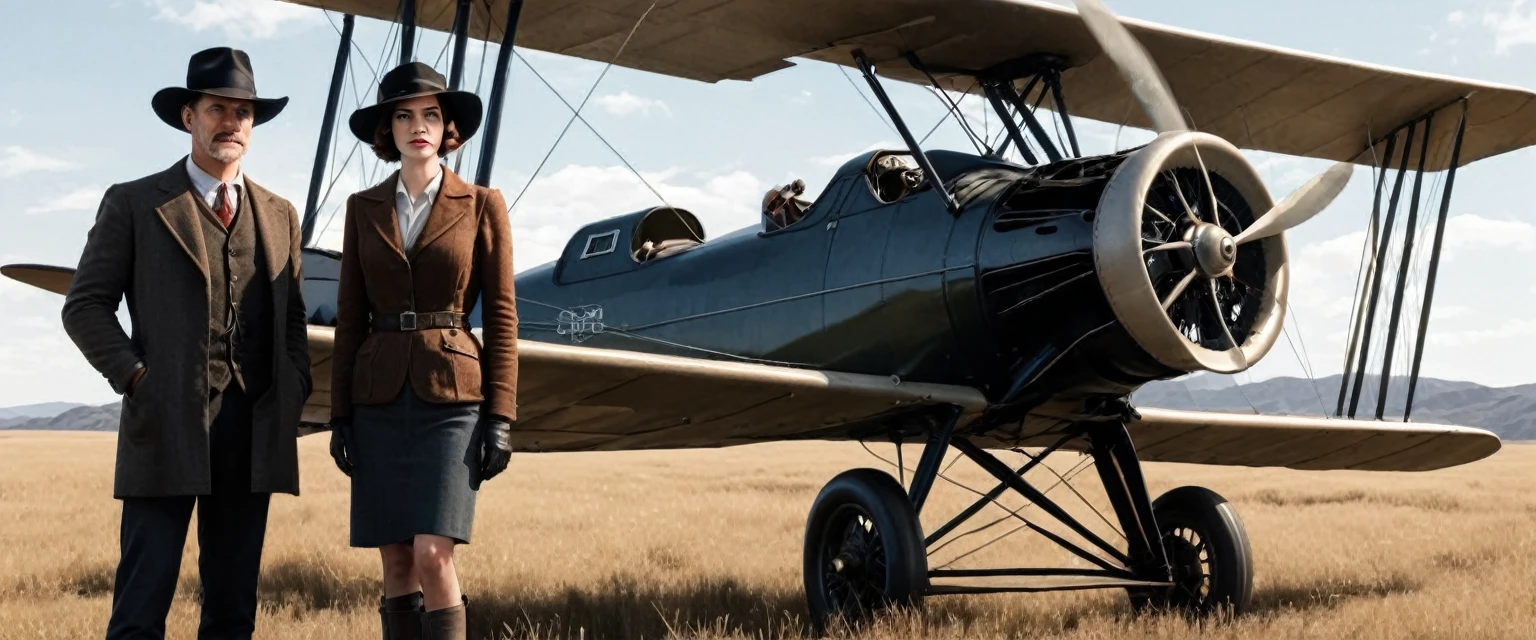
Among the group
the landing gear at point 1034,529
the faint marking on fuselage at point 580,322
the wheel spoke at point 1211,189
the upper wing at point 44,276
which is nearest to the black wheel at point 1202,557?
the landing gear at point 1034,529

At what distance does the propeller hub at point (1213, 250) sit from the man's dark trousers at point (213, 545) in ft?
13.7

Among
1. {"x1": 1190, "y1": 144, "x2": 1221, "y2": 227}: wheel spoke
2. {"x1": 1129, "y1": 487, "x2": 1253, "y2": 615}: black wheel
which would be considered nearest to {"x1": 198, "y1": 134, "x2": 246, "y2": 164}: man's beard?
{"x1": 1190, "y1": 144, "x2": 1221, "y2": 227}: wheel spoke

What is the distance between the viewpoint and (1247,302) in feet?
22.0

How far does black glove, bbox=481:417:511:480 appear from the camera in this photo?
3.97 m

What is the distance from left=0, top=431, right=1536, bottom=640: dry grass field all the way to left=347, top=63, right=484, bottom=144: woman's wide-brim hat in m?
2.72

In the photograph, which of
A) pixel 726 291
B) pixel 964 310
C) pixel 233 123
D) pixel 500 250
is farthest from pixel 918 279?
pixel 233 123

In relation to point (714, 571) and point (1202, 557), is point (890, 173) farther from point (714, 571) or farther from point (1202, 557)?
point (714, 571)

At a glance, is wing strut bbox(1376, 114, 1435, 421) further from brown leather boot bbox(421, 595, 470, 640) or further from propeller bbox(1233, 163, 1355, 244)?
brown leather boot bbox(421, 595, 470, 640)

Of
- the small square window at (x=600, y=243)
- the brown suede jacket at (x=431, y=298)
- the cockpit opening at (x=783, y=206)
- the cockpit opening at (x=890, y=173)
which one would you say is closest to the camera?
the brown suede jacket at (x=431, y=298)

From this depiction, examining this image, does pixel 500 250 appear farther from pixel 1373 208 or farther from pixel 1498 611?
pixel 1373 208

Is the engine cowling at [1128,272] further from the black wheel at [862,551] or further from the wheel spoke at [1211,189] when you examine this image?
the black wheel at [862,551]

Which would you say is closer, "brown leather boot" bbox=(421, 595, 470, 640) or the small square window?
"brown leather boot" bbox=(421, 595, 470, 640)

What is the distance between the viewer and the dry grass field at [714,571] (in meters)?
6.74

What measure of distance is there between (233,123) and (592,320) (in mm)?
4821
